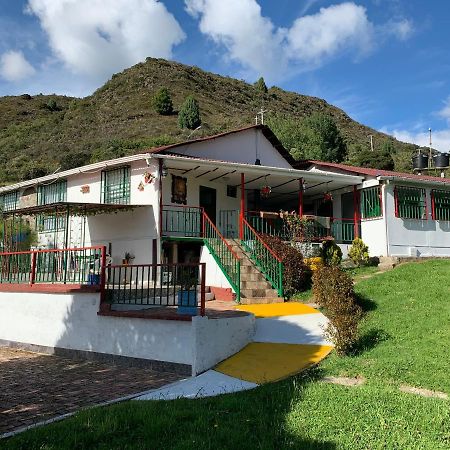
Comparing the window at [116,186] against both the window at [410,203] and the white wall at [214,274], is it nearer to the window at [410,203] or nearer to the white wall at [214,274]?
the white wall at [214,274]

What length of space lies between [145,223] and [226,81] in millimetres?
75179

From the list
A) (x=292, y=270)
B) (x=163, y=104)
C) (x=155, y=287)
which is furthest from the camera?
(x=163, y=104)

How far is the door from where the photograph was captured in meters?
17.8

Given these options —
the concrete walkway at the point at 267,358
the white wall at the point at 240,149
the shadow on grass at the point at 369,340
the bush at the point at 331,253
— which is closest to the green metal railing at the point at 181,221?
the white wall at the point at 240,149

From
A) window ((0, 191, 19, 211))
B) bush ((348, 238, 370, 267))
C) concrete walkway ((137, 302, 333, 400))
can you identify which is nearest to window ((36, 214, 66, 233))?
window ((0, 191, 19, 211))

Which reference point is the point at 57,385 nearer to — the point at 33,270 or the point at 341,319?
the point at 33,270

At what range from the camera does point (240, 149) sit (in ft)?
65.2

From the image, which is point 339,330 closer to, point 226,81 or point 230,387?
point 230,387

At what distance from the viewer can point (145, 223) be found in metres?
15.3

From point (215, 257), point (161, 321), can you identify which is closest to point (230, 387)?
point (161, 321)

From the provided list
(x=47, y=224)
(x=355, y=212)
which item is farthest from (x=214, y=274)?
(x=47, y=224)

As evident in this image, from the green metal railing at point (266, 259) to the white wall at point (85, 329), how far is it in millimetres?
5219

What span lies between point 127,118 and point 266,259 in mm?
54615

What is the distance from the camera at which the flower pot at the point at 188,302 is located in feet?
26.6
